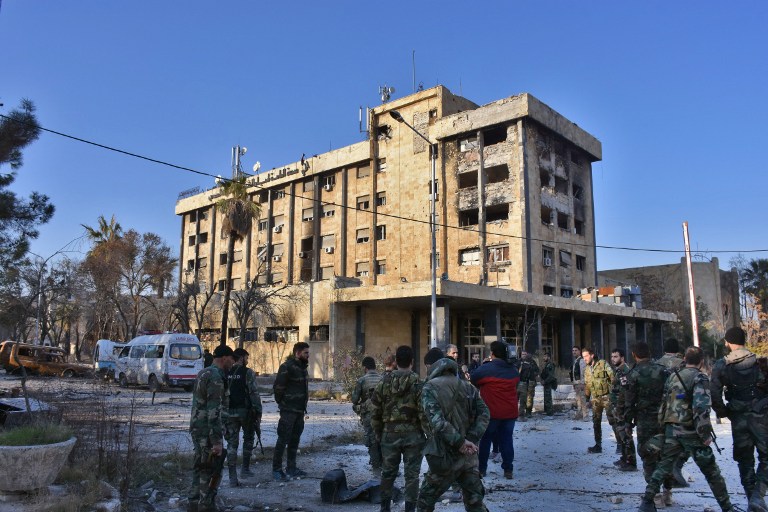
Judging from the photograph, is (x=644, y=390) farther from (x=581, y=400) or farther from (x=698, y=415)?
(x=581, y=400)

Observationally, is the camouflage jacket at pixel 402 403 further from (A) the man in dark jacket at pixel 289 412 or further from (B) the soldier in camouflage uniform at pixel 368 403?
(A) the man in dark jacket at pixel 289 412

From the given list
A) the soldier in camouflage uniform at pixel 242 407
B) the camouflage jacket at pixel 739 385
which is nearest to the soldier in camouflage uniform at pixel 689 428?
the camouflage jacket at pixel 739 385

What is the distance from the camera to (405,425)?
225 inches

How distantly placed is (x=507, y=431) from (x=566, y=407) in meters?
10.9

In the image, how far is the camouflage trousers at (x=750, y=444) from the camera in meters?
5.94

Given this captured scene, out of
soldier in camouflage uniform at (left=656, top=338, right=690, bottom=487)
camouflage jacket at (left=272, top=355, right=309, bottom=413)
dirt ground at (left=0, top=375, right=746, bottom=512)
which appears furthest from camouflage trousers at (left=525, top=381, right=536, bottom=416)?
camouflage jacket at (left=272, top=355, right=309, bottom=413)

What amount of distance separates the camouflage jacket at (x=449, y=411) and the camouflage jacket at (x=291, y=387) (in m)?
3.33

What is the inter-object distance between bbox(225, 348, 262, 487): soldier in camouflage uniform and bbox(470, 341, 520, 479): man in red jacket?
302 centimetres

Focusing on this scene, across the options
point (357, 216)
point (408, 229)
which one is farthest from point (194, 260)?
point (408, 229)

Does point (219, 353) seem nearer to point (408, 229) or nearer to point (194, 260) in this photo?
point (408, 229)

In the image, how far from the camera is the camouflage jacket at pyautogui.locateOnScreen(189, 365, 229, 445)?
602cm

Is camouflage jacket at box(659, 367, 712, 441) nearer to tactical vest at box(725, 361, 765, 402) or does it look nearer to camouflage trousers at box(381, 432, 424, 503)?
tactical vest at box(725, 361, 765, 402)

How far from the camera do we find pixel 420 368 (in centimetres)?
3381

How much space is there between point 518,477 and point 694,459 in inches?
109
